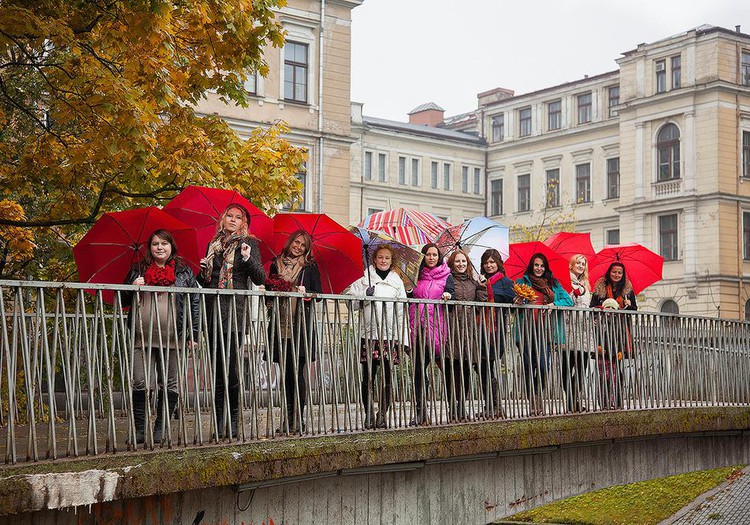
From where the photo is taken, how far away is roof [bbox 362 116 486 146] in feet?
213

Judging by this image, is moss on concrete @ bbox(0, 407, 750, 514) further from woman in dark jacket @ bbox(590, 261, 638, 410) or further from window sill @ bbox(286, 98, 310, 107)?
window sill @ bbox(286, 98, 310, 107)

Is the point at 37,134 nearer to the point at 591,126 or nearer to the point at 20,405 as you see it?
the point at 20,405

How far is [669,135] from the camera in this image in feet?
187

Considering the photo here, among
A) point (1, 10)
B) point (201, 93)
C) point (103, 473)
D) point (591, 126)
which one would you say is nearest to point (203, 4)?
point (1, 10)

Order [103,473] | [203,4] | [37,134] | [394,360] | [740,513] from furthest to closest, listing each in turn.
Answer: [740,513] < [37,134] < [203,4] < [394,360] < [103,473]

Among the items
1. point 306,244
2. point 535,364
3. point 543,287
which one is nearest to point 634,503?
point 543,287

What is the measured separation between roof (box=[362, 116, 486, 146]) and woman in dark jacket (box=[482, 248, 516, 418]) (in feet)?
169

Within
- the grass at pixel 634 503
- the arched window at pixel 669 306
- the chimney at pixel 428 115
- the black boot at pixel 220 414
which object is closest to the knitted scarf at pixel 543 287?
the black boot at pixel 220 414

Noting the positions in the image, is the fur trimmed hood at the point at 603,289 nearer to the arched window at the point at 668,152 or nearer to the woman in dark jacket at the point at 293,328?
the woman in dark jacket at the point at 293,328

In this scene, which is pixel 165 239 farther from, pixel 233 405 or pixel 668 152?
pixel 668 152

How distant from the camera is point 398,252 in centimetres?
1273

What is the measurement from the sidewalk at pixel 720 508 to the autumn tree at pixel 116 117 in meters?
13.6

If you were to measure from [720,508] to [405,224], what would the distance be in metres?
15.2

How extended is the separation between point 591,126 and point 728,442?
48.9 meters
